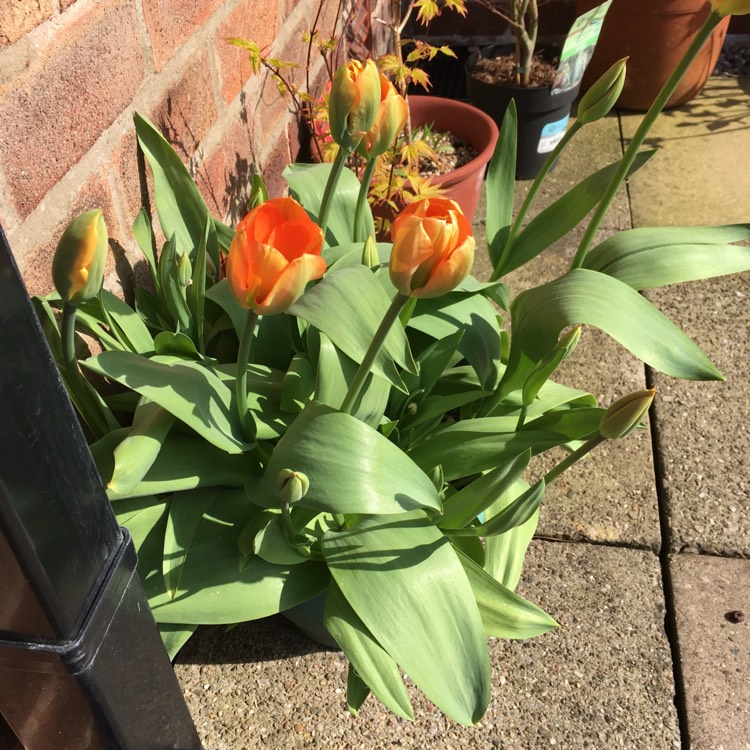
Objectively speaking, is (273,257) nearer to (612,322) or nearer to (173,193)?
(612,322)

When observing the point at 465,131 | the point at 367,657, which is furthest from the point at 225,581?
the point at 465,131

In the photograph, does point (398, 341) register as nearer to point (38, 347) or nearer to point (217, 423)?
point (217, 423)

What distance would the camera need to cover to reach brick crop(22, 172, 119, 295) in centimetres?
100

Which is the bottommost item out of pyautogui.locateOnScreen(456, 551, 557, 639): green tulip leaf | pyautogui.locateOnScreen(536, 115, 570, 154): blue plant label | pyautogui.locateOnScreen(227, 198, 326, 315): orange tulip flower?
pyautogui.locateOnScreen(536, 115, 570, 154): blue plant label

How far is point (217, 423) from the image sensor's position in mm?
1041

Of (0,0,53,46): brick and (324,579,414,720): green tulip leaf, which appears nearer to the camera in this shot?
(0,0,53,46): brick

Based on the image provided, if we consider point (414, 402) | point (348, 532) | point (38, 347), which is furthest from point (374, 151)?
point (38, 347)

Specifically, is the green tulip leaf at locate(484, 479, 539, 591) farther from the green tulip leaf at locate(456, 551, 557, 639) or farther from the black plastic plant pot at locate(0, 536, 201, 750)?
the black plastic plant pot at locate(0, 536, 201, 750)

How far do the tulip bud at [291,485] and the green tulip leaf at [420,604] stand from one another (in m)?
0.23

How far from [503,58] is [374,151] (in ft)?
6.19

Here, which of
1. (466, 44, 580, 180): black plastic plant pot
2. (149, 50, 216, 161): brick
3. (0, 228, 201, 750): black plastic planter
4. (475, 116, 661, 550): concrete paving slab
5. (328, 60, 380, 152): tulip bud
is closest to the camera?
→ (0, 228, 201, 750): black plastic planter

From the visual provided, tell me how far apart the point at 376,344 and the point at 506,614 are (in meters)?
0.50

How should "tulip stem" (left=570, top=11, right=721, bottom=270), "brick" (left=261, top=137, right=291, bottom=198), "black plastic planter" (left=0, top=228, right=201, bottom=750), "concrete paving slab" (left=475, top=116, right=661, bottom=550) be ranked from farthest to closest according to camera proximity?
"brick" (left=261, top=137, right=291, bottom=198), "concrete paving slab" (left=475, top=116, right=661, bottom=550), "tulip stem" (left=570, top=11, right=721, bottom=270), "black plastic planter" (left=0, top=228, right=201, bottom=750)

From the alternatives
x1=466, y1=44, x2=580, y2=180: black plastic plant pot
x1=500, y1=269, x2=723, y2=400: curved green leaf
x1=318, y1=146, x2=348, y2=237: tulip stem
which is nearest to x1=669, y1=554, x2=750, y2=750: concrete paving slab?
x1=500, y1=269, x2=723, y2=400: curved green leaf
